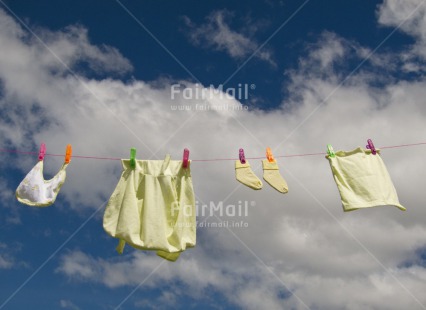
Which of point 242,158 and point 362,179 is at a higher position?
point 242,158

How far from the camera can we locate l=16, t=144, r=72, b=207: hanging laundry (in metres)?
6.59

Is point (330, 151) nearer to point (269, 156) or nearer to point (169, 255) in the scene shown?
point (269, 156)

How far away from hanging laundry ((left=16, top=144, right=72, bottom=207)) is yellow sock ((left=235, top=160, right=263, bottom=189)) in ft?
8.52

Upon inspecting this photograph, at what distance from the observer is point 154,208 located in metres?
6.26

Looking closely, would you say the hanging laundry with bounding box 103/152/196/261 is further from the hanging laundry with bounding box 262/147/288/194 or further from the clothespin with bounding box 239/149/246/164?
the hanging laundry with bounding box 262/147/288/194

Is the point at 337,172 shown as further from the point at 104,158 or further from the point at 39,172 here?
the point at 39,172

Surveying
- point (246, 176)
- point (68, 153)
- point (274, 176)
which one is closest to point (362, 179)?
point (274, 176)

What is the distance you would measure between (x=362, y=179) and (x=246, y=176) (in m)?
1.77

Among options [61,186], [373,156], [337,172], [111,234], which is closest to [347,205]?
[337,172]

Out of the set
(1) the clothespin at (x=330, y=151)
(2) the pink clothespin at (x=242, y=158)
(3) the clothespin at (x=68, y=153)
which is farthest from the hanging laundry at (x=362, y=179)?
(3) the clothespin at (x=68, y=153)

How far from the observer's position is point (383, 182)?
686 centimetres

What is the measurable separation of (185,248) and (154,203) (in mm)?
761

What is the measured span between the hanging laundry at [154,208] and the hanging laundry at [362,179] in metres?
2.31

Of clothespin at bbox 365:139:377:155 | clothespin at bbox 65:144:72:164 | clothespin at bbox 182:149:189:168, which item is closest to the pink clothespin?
clothespin at bbox 182:149:189:168
